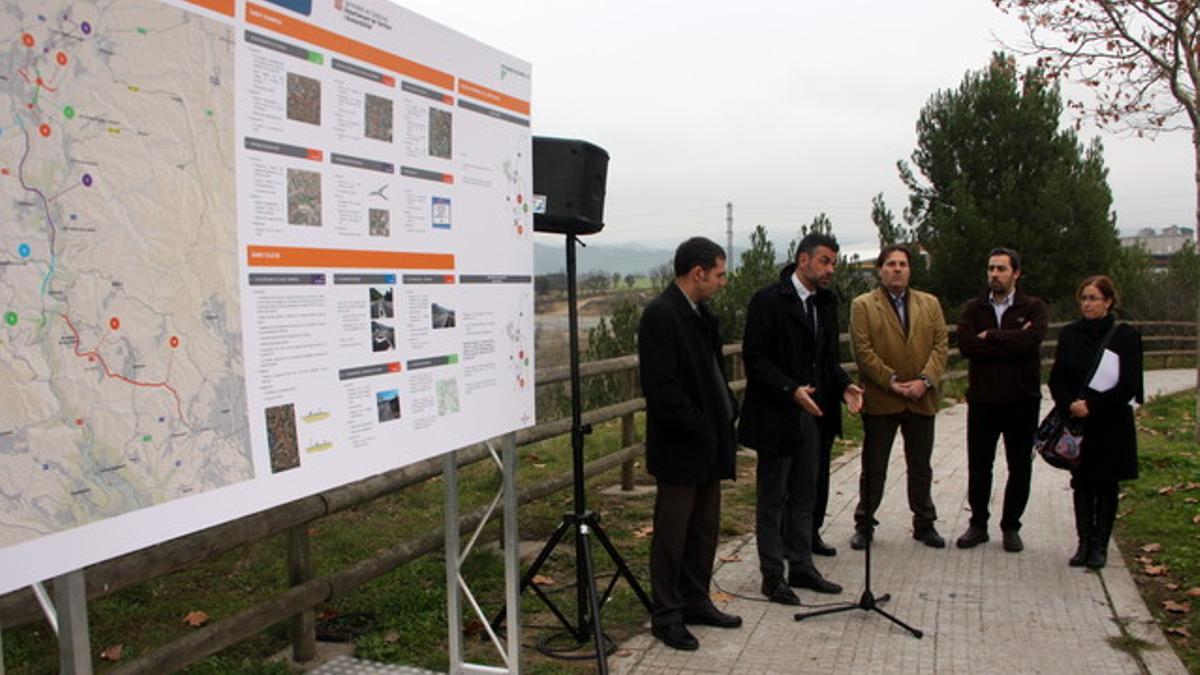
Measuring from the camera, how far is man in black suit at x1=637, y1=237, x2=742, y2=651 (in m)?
4.25

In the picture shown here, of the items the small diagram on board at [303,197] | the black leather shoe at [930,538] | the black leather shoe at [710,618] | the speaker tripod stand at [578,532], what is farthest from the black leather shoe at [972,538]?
the small diagram on board at [303,197]

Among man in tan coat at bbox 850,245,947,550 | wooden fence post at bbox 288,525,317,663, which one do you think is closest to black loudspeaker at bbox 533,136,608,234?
Answer: wooden fence post at bbox 288,525,317,663

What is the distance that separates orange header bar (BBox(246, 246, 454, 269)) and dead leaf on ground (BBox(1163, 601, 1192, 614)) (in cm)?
394

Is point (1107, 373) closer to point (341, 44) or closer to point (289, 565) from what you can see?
point (289, 565)

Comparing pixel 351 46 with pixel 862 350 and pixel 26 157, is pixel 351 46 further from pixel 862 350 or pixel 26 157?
pixel 862 350

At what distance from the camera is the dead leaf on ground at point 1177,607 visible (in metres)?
4.72

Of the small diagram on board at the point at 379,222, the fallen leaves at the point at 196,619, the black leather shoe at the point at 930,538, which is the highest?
the small diagram on board at the point at 379,222

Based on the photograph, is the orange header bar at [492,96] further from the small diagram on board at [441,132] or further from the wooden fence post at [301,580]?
the wooden fence post at [301,580]

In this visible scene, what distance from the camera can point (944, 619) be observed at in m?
4.68

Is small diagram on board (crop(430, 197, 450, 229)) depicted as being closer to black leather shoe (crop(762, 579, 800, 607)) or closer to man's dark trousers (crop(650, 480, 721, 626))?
man's dark trousers (crop(650, 480, 721, 626))

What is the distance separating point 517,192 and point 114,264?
1844 millimetres

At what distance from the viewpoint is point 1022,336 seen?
5.66m

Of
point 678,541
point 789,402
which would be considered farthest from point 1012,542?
point 678,541

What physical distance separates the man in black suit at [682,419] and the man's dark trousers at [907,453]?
1630mm
